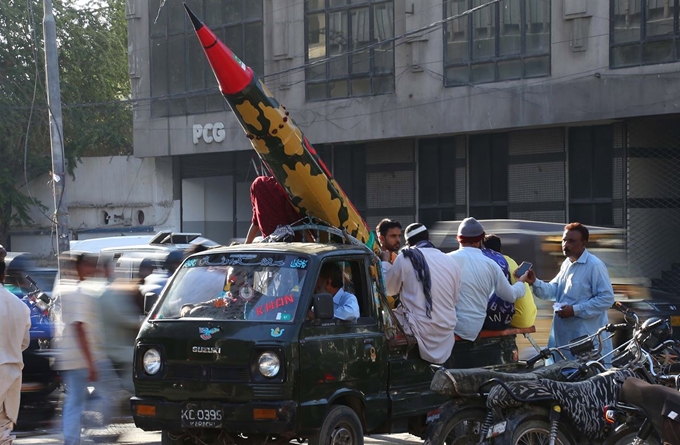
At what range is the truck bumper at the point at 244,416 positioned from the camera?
23.2 ft

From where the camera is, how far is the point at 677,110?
22.4m

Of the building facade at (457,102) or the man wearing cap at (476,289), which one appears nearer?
the man wearing cap at (476,289)

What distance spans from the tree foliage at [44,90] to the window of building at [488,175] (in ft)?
44.1

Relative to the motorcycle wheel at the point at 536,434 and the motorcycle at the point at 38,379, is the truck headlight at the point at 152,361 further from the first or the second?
the motorcycle at the point at 38,379

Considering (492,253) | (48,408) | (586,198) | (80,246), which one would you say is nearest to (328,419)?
(492,253)

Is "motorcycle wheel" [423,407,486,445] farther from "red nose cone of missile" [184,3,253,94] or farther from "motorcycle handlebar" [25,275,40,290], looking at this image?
"motorcycle handlebar" [25,275,40,290]

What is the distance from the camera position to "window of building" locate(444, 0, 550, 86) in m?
25.0

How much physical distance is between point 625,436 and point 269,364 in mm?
2474

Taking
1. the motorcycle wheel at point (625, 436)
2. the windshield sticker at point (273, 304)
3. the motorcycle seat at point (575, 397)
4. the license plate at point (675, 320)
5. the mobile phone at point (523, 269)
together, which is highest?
the mobile phone at point (523, 269)

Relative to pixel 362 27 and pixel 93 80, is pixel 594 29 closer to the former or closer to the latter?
pixel 362 27

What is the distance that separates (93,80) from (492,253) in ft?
107

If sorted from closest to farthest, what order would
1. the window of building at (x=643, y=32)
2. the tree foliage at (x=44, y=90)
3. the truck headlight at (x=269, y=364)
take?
the truck headlight at (x=269, y=364)
the window of building at (x=643, y=32)
the tree foliage at (x=44, y=90)

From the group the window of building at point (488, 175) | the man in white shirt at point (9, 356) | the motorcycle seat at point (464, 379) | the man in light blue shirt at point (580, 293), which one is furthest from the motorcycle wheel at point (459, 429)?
the window of building at point (488, 175)

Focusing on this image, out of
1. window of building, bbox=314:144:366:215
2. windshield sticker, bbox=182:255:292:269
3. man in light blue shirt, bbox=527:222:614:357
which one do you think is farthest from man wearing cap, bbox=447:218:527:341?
window of building, bbox=314:144:366:215
